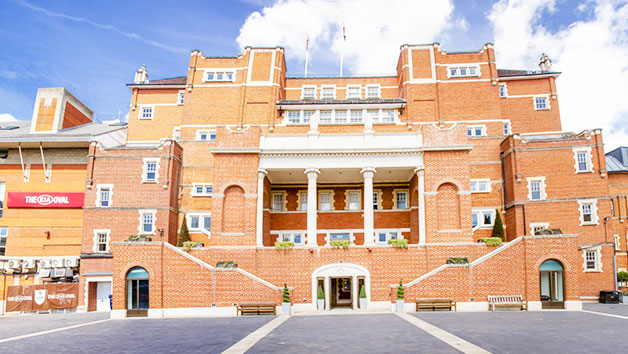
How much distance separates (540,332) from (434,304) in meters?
10.9

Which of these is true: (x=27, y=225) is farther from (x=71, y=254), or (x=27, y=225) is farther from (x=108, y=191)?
(x=108, y=191)

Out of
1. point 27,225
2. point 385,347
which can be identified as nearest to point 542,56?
point 385,347

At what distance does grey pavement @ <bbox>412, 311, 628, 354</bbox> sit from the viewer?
47.7ft

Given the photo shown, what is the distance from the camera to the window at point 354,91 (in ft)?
156

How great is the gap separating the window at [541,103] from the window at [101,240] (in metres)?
40.8

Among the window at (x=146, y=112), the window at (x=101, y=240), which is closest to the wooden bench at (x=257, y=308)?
the window at (x=101, y=240)

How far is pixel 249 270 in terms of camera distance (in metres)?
31.8

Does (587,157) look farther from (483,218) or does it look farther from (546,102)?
(483,218)

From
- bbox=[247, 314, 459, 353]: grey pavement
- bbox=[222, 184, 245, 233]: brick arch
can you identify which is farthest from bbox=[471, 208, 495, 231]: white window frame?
bbox=[222, 184, 245, 233]: brick arch

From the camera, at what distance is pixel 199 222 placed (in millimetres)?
40000

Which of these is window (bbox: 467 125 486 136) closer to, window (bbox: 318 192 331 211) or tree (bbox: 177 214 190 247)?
window (bbox: 318 192 331 211)

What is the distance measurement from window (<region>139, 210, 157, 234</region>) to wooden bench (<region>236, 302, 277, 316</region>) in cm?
→ 1327

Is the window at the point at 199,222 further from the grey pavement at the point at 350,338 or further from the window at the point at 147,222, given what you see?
the grey pavement at the point at 350,338

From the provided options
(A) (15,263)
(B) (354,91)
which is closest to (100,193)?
(A) (15,263)
